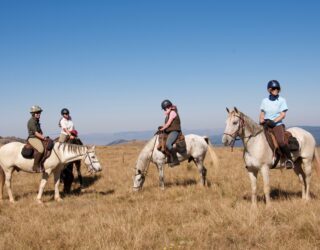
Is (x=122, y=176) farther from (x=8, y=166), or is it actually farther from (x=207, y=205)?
(x=207, y=205)

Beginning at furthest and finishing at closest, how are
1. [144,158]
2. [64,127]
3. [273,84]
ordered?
[64,127] < [144,158] < [273,84]

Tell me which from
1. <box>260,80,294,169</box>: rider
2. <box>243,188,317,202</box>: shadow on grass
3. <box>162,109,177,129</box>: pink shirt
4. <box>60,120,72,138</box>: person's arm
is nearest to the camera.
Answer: <box>260,80,294,169</box>: rider

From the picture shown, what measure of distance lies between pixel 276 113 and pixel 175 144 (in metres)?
4.45

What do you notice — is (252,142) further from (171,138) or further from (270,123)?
(171,138)

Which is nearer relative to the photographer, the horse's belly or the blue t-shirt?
the horse's belly

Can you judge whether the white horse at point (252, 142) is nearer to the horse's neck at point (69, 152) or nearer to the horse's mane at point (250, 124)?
the horse's mane at point (250, 124)

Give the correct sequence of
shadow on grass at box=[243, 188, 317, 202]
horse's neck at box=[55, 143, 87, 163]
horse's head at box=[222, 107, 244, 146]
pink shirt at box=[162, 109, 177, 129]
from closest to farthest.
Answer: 1. horse's head at box=[222, 107, 244, 146]
2. shadow on grass at box=[243, 188, 317, 202]
3. horse's neck at box=[55, 143, 87, 163]
4. pink shirt at box=[162, 109, 177, 129]

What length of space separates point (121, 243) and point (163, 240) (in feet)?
2.63

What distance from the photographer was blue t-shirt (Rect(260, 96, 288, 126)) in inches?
339

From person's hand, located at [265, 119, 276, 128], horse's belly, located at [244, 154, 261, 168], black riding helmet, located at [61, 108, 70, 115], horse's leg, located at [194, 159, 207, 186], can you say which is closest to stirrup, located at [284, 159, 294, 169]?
horse's belly, located at [244, 154, 261, 168]

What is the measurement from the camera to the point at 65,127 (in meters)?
13.7

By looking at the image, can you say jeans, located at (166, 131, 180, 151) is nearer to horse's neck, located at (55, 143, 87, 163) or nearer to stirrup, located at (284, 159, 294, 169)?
horse's neck, located at (55, 143, 87, 163)

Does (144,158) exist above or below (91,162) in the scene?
below

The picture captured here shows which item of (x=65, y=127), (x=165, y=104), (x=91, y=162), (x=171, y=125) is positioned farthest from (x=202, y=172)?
(x=65, y=127)
